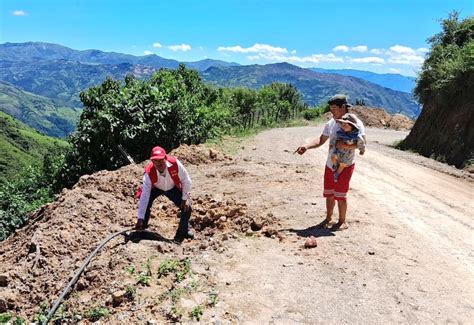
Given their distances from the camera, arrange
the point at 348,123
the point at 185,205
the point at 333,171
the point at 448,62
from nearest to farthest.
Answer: the point at 348,123 < the point at 333,171 < the point at 185,205 < the point at 448,62

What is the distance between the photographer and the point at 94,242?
6.86 meters

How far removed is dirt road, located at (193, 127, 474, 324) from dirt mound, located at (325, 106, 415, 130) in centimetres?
2690

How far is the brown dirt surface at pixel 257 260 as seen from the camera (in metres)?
4.58

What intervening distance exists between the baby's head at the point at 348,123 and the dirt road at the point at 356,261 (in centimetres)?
150

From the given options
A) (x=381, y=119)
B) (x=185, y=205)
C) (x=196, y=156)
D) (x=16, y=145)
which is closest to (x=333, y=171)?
(x=185, y=205)

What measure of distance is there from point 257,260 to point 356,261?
1220mm

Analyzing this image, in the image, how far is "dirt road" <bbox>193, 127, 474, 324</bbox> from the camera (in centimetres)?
452

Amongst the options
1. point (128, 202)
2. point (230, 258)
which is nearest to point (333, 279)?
point (230, 258)

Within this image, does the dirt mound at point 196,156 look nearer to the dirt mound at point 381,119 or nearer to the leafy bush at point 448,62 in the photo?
the leafy bush at point 448,62

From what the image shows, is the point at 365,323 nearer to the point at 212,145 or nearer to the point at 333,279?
the point at 333,279

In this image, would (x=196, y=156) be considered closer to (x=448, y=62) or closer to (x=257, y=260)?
(x=257, y=260)

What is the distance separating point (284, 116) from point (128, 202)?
51718 millimetres

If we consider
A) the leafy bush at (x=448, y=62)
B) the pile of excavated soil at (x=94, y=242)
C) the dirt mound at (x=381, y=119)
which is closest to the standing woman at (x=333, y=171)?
the pile of excavated soil at (x=94, y=242)

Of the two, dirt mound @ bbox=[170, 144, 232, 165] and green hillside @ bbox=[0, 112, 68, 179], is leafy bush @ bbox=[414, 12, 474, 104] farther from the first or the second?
green hillside @ bbox=[0, 112, 68, 179]
